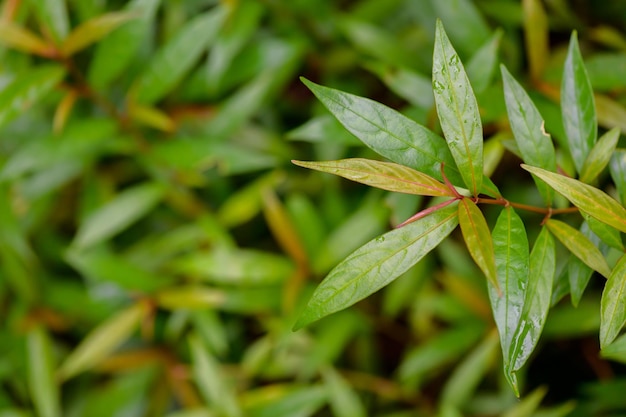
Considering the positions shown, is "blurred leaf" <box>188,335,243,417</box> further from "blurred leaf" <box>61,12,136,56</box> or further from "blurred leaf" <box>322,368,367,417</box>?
"blurred leaf" <box>61,12,136,56</box>

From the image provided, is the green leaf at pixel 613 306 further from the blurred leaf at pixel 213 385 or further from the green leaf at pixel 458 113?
the blurred leaf at pixel 213 385

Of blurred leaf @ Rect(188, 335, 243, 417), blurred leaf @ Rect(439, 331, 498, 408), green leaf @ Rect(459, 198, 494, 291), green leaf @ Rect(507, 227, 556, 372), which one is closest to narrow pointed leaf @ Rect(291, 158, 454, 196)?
green leaf @ Rect(459, 198, 494, 291)

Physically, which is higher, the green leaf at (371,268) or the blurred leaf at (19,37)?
the blurred leaf at (19,37)

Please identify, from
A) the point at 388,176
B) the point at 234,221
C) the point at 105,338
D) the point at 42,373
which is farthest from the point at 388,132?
the point at 42,373

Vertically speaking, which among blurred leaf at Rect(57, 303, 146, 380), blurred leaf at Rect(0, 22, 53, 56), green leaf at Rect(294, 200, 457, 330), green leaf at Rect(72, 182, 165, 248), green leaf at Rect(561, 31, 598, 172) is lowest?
blurred leaf at Rect(57, 303, 146, 380)

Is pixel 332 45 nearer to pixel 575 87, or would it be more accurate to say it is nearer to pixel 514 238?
pixel 575 87

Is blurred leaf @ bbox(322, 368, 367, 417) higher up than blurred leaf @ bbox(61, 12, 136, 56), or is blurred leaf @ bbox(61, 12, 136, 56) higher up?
blurred leaf @ bbox(61, 12, 136, 56)

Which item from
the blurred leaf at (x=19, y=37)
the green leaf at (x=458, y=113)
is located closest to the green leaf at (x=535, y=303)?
the green leaf at (x=458, y=113)
